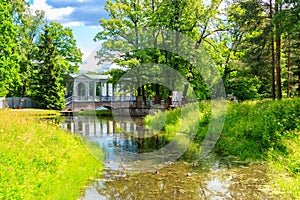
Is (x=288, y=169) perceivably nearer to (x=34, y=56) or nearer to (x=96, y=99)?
(x=96, y=99)

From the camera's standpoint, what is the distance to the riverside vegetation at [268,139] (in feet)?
21.1

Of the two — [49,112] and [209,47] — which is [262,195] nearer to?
[209,47]

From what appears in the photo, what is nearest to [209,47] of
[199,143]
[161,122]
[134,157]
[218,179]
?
[161,122]

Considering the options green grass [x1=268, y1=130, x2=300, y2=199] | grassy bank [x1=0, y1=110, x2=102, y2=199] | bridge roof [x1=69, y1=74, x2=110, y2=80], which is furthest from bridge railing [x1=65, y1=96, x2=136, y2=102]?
green grass [x1=268, y1=130, x2=300, y2=199]

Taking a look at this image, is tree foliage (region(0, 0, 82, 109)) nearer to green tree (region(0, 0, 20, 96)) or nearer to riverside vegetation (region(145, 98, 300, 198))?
green tree (region(0, 0, 20, 96))

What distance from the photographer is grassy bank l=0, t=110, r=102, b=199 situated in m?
4.78

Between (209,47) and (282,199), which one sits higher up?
(209,47)

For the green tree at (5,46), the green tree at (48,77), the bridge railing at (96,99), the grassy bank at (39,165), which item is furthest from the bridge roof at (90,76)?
the grassy bank at (39,165)

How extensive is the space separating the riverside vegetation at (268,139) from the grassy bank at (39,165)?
351 centimetres

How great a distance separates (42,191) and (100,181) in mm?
2095

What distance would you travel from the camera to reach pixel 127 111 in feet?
101

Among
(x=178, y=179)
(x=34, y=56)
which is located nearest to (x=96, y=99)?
(x=34, y=56)

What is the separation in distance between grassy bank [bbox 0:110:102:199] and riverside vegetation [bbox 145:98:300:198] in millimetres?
3513

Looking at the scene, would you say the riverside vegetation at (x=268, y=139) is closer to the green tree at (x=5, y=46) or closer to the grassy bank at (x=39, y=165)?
the grassy bank at (x=39, y=165)
